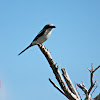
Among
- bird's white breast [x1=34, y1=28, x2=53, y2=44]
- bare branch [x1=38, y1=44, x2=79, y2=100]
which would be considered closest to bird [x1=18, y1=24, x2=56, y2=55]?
bird's white breast [x1=34, y1=28, x2=53, y2=44]

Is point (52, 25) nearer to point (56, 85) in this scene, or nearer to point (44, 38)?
point (44, 38)

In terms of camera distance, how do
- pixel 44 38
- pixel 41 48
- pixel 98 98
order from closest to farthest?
pixel 41 48 → pixel 44 38 → pixel 98 98

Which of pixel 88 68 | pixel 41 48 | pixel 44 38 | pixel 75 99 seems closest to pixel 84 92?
pixel 75 99

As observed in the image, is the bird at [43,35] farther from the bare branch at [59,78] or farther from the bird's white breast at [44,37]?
the bare branch at [59,78]

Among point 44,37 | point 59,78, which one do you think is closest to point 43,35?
point 44,37

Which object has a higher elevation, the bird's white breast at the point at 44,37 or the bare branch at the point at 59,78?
the bird's white breast at the point at 44,37

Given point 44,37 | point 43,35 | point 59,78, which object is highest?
point 43,35

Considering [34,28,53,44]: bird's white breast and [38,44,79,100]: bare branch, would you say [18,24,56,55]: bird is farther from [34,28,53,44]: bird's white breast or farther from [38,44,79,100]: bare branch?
[38,44,79,100]: bare branch

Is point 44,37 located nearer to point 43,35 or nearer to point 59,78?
point 43,35

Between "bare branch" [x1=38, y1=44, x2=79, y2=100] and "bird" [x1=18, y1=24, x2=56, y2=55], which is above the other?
"bird" [x1=18, y1=24, x2=56, y2=55]

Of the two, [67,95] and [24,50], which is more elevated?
[24,50]

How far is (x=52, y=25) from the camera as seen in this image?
10375mm

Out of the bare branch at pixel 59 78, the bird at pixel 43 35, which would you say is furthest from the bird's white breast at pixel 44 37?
the bare branch at pixel 59 78

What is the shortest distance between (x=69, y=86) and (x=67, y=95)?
61 cm
